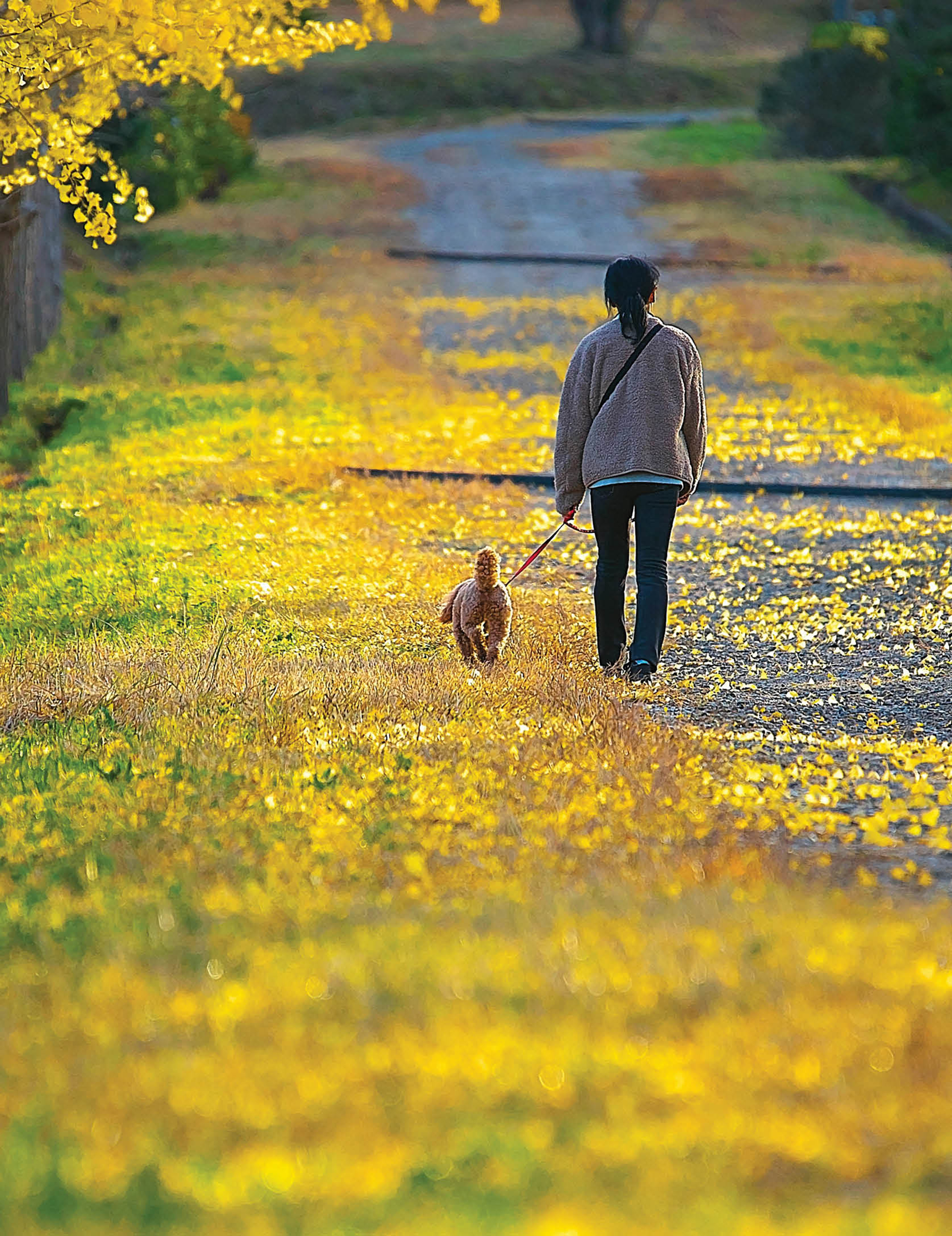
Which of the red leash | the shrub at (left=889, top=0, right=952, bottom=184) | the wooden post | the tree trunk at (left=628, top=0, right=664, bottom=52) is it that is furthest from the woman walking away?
the tree trunk at (left=628, top=0, right=664, bottom=52)

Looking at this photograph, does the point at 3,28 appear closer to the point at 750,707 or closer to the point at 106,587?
the point at 106,587

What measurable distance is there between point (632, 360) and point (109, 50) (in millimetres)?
3388

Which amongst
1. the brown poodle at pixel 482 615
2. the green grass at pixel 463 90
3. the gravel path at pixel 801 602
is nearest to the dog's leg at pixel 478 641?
the brown poodle at pixel 482 615

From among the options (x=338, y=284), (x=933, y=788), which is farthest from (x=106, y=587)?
(x=338, y=284)

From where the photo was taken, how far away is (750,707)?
7152 mm

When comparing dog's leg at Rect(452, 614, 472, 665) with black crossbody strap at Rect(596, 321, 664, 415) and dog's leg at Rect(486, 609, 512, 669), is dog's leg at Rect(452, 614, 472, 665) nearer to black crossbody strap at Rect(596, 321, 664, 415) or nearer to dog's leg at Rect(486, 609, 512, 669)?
dog's leg at Rect(486, 609, 512, 669)

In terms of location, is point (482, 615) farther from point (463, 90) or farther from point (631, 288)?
point (463, 90)

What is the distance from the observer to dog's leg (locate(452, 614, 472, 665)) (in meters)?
7.41

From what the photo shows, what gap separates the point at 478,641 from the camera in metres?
7.45

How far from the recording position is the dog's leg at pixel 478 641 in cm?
739

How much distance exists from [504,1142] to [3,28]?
21.2 feet

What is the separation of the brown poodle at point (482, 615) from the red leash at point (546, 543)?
0.18 m

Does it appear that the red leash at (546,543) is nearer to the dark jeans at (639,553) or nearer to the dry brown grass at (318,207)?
the dark jeans at (639,553)

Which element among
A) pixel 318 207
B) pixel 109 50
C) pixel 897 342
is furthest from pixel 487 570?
pixel 318 207
